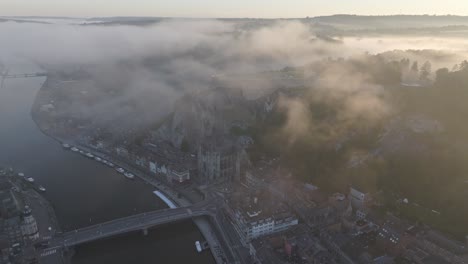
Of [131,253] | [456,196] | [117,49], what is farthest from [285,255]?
[117,49]

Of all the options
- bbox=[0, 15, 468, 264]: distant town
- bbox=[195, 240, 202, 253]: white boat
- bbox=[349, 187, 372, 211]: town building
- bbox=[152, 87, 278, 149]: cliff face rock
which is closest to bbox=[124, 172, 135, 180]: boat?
bbox=[0, 15, 468, 264]: distant town

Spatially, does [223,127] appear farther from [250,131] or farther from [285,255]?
[285,255]

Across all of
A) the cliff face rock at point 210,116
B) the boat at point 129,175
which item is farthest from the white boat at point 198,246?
the cliff face rock at point 210,116

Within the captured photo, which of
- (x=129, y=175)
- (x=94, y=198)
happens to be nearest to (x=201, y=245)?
(x=94, y=198)

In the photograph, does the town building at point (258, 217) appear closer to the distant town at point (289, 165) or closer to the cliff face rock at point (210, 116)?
the distant town at point (289, 165)

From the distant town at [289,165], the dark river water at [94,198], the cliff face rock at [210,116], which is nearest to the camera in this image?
the distant town at [289,165]
